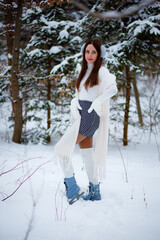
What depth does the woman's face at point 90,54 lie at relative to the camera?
2131 millimetres

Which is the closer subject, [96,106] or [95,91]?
[96,106]

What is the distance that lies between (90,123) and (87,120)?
53mm

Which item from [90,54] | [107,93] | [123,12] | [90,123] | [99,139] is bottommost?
[99,139]

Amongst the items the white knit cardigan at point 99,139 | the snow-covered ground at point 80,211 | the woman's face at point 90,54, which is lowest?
the snow-covered ground at point 80,211

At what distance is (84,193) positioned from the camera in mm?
2363

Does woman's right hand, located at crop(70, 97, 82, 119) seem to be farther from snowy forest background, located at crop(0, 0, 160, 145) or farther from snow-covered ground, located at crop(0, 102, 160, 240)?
snowy forest background, located at crop(0, 0, 160, 145)

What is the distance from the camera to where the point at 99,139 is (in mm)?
2199

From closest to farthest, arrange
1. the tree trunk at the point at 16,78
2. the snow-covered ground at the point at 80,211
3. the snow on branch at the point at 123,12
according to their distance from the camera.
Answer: the snow-covered ground at the point at 80,211
the snow on branch at the point at 123,12
the tree trunk at the point at 16,78

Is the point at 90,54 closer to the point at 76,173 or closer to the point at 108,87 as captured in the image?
the point at 108,87

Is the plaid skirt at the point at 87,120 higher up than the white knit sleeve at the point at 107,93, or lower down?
lower down

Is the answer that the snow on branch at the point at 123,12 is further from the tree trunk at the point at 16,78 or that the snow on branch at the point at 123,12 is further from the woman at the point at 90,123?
the woman at the point at 90,123

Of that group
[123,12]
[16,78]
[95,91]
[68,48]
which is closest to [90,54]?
[95,91]

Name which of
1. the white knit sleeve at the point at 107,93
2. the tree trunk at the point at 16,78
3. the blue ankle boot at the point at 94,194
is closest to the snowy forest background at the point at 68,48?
the tree trunk at the point at 16,78

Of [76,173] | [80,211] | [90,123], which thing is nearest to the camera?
[80,211]
